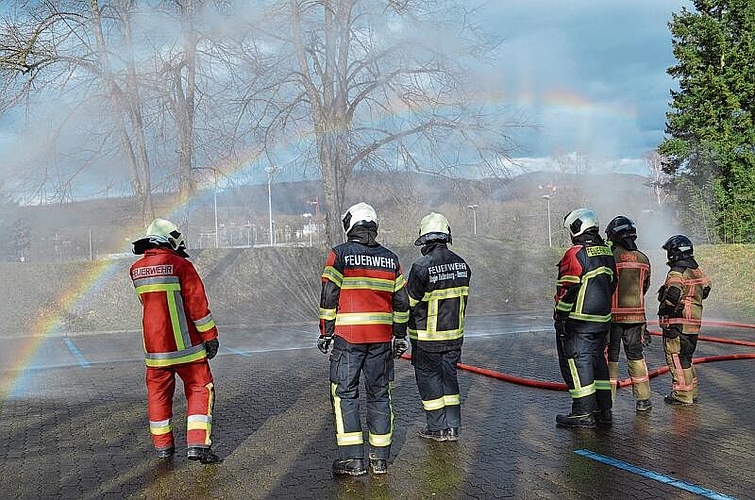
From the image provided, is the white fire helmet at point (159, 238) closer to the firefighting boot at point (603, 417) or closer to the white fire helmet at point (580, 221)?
the white fire helmet at point (580, 221)

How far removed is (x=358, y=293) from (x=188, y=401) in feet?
5.28

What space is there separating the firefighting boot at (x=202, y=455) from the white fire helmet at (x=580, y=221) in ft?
12.2

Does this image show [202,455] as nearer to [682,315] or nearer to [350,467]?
[350,467]

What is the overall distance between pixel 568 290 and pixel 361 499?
283 cm

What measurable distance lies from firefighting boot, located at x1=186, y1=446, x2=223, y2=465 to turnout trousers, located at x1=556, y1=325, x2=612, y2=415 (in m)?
3.18

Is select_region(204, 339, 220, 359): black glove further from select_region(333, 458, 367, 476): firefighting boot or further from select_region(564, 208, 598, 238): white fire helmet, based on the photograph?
select_region(564, 208, 598, 238): white fire helmet

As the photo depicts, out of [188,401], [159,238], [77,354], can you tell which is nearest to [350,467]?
[188,401]

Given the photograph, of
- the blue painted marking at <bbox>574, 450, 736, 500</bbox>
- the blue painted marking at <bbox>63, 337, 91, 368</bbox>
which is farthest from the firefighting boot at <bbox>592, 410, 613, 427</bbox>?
the blue painted marking at <bbox>63, 337, 91, 368</bbox>

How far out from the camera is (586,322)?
643 cm

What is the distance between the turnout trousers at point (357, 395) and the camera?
5219 mm

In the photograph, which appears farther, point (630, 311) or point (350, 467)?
point (630, 311)

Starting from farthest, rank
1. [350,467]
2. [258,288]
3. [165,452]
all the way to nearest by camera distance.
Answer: [258,288], [165,452], [350,467]

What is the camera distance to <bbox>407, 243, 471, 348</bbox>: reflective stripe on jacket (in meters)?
5.96

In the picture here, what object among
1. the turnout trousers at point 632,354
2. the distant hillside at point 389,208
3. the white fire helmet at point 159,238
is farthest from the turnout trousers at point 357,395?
the distant hillside at point 389,208
